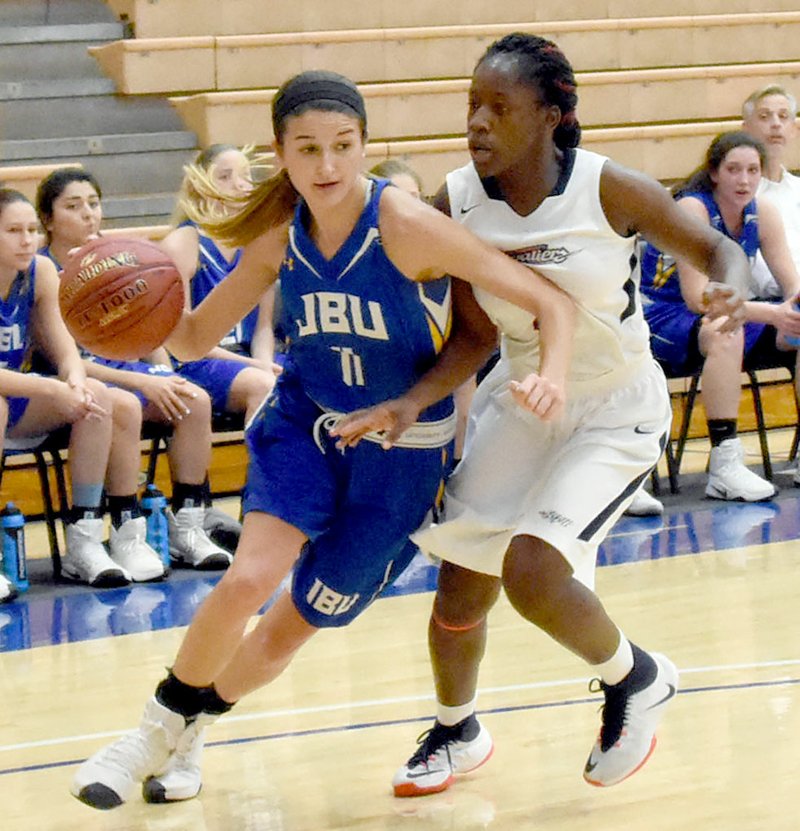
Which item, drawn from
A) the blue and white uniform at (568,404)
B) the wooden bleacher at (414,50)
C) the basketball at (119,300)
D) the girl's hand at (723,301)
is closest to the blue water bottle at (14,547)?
the basketball at (119,300)

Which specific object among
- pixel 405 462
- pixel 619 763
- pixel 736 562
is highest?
pixel 405 462

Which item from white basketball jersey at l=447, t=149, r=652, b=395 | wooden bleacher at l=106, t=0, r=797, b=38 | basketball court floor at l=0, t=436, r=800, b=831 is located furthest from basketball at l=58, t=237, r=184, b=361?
wooden bleacher at l=106, t=0, r=797, b=38

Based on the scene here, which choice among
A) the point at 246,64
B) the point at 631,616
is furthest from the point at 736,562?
the point at 246,64

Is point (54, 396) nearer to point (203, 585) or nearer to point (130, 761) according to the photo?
point (203, 585)

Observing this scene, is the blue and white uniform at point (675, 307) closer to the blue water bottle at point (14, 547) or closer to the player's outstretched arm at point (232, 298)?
the blue water bottle at point (14, 547)

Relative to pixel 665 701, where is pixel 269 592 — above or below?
above

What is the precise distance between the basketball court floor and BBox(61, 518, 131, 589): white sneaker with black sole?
0.23 ft

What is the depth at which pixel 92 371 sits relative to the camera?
19.7 ft

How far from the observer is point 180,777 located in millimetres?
3504

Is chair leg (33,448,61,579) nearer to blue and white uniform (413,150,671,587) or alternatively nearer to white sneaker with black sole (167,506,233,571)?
A: white sneaker with black sole (167,506,233,571)

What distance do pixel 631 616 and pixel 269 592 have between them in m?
1.98

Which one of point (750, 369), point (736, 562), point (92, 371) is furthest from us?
point (750, 369)

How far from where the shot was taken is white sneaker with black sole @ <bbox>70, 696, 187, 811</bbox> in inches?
130

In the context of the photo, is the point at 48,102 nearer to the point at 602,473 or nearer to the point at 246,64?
the point at 246,64
